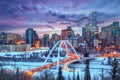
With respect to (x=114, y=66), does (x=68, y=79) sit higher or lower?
lower

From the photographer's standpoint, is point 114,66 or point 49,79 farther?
point 49,79

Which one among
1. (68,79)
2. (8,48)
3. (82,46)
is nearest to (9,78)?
(68,79)

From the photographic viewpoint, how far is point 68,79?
1036 inches

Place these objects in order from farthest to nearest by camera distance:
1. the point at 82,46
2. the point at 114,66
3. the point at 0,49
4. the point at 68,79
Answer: the point at 0,49, the point at 82,46, the point at 68,79, the point at 114,66

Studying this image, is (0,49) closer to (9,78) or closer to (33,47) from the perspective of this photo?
(33,47)

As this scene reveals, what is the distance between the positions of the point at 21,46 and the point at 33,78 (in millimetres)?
78084

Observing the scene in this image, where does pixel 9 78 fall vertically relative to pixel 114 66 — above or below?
below

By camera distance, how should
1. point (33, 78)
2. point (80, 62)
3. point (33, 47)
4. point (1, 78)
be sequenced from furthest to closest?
point (33, 47)
point (80, 62)
point (33, 78)
point (1, 78)

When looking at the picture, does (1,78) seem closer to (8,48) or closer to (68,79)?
(68,79)

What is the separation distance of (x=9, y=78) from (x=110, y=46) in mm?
76581

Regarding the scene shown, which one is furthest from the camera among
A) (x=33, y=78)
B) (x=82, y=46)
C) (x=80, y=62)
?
(x=82, y=46)

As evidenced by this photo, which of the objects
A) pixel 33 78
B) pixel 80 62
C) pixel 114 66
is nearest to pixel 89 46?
pixel 80 62

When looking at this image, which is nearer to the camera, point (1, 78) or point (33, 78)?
point (1, 78)

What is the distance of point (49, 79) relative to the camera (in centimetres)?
2594
